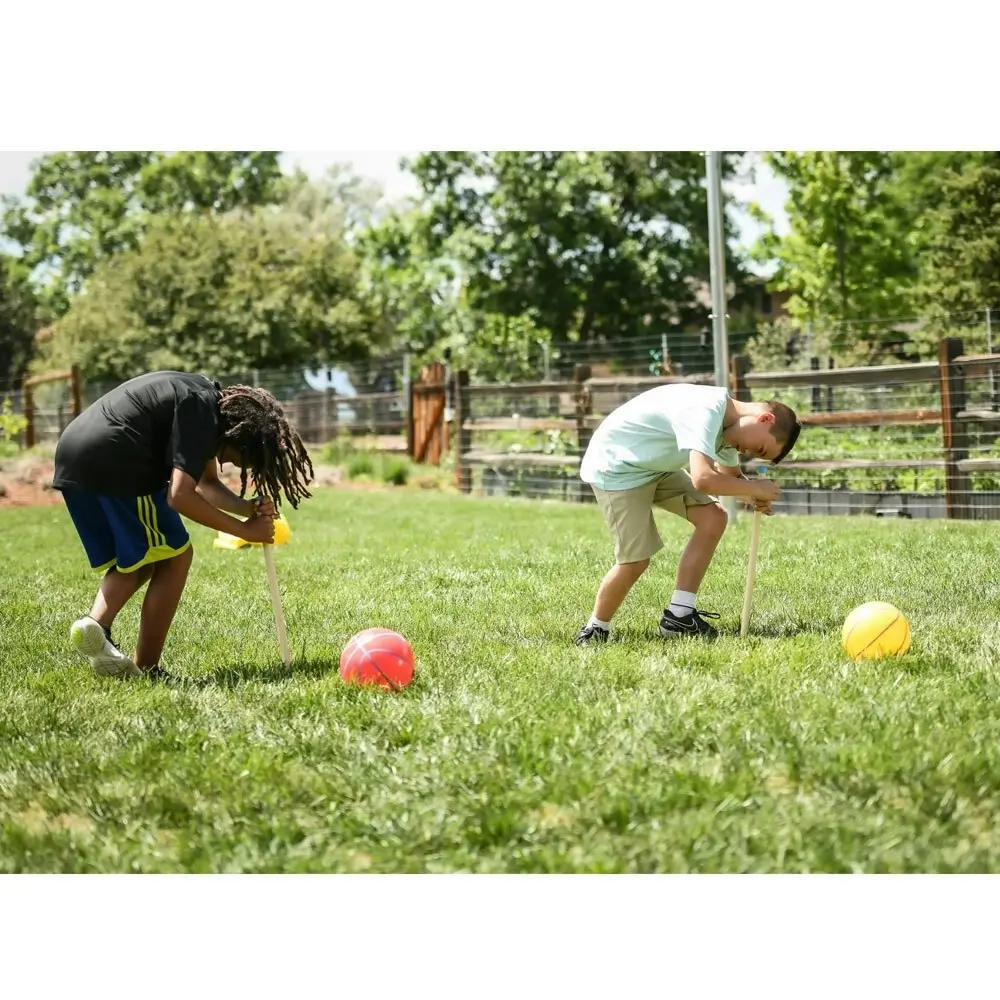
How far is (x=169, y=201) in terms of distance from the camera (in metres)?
39.4

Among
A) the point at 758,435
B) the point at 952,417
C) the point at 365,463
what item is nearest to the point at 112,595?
the point at 758,435

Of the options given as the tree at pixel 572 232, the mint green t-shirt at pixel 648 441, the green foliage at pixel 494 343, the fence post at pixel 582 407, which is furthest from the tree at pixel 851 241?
the mint green t-shirt at pixel 648 441

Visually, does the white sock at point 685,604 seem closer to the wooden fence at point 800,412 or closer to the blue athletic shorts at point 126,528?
the blue athletic shorts at point 126,528

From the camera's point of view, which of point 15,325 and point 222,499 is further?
point 15,325

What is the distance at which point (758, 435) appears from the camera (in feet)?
16.8

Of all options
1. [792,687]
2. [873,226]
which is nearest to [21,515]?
[792,687]

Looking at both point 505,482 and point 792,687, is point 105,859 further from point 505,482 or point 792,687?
point 505,482

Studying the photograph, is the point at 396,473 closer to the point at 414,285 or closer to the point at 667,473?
the point at 667,473

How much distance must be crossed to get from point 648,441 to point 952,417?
6113mm

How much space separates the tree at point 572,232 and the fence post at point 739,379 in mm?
18006

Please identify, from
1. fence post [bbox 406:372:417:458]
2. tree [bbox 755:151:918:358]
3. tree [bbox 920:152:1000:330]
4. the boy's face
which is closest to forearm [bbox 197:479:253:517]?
the boy's face

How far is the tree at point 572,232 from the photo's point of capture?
2958cm

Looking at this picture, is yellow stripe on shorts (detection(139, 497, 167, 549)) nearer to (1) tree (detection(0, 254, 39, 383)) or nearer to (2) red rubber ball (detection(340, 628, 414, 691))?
(2) red rubber ball (detection(340, 628, 414, 691))

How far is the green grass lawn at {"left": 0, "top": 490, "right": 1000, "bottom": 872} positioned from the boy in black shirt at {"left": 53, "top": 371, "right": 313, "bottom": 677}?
0.36m
